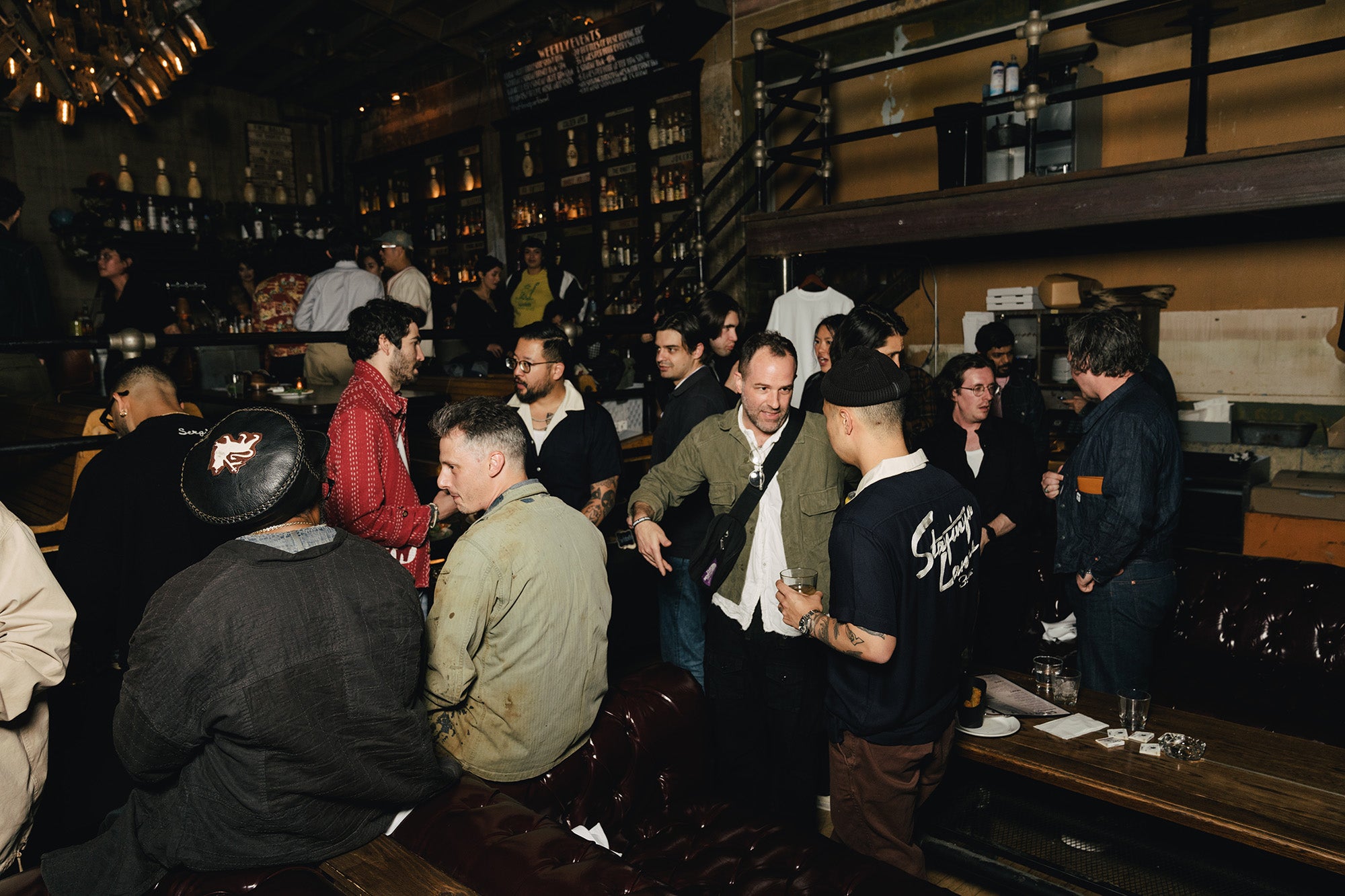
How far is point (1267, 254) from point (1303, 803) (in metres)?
4.65

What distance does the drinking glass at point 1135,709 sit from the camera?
2.62 metres

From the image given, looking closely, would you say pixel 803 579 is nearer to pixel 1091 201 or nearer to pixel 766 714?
pixel 766 714

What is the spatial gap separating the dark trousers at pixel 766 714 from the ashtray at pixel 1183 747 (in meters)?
1.03

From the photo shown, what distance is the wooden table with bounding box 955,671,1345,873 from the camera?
2.12m

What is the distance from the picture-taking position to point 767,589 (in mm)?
2713

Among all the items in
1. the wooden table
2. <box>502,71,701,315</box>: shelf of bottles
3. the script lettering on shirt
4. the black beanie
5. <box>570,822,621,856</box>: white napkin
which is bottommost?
<box>570,822,621,856</box>: white napkin

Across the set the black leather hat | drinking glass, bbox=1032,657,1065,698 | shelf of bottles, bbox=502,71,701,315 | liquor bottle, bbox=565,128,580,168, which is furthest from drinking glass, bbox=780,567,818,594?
liquor bottle, bbox=565,128,580,168

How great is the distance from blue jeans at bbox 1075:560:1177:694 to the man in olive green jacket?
104 centimetres

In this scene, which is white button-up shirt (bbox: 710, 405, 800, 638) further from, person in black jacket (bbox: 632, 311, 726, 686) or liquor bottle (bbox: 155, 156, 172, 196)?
liquor bottle (bbox: 155, 156, 172, 196)

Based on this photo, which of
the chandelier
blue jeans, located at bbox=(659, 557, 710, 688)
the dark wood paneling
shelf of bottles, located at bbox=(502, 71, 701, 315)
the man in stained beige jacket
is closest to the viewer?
the man in stained beige jacket

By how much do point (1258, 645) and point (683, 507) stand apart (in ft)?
8.24

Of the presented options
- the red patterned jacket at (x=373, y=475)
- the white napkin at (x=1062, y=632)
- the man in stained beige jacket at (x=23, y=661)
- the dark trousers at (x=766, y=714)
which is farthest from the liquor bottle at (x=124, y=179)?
the white napkin at (x=1062, y=632)

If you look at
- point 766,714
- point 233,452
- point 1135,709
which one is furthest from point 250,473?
point 1135,709

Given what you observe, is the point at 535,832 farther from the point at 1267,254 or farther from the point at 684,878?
the point at 1267,254
